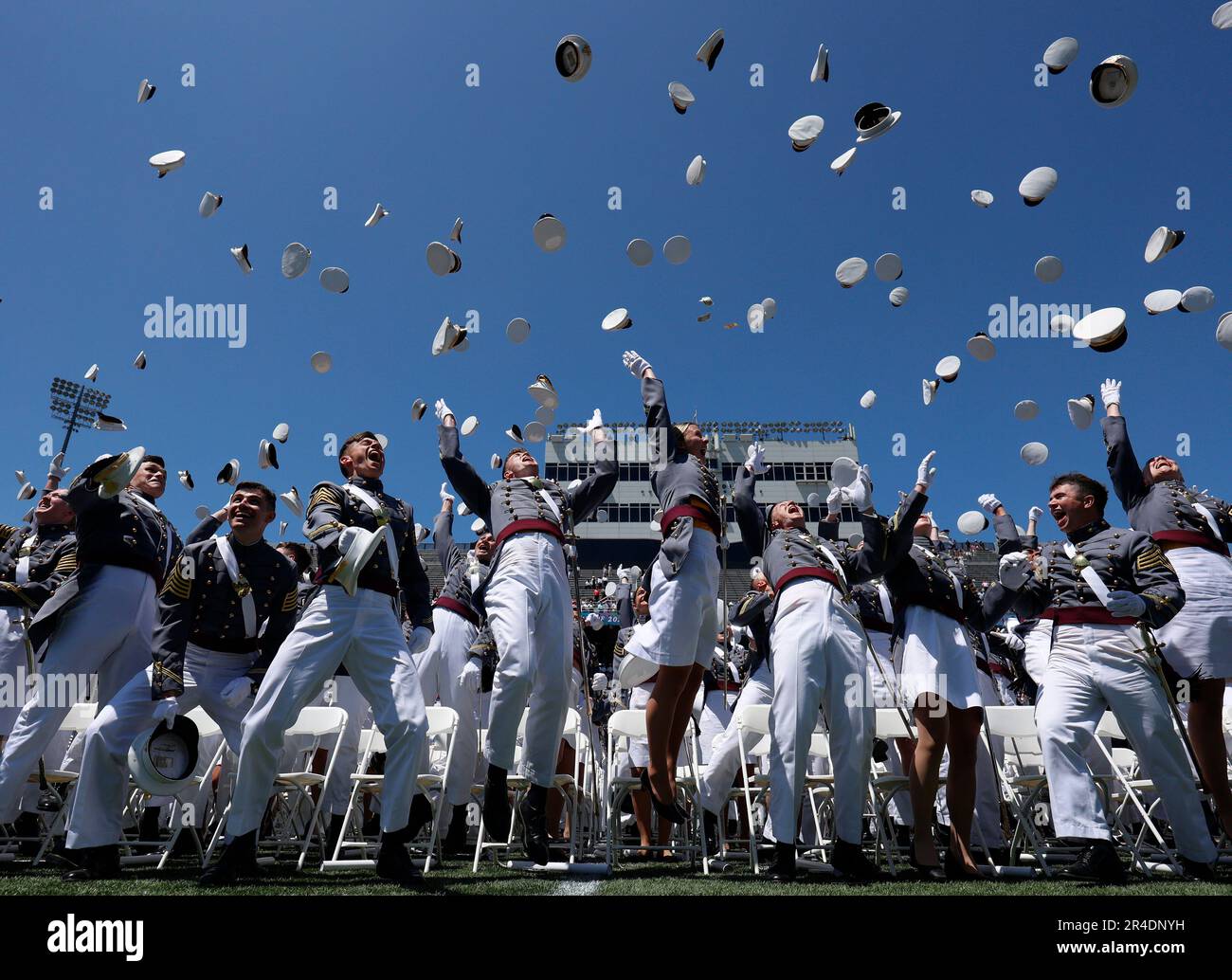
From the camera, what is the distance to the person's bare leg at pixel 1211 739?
5.61 meters

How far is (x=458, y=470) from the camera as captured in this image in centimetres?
560

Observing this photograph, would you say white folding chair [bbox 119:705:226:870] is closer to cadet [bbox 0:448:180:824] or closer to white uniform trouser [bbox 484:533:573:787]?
cadet [bbox 0:448:180:824]

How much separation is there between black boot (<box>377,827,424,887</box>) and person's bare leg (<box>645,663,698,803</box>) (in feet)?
5.52

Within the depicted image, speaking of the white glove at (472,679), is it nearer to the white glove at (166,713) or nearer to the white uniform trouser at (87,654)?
the white uniform trouser at (87,654)

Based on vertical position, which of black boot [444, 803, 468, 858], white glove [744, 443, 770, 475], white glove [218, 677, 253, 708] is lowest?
black boot [444, 803, 468, 858]

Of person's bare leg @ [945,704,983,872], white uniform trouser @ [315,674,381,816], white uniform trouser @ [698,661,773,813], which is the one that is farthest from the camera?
white uniform trouser @ [315,674,381,816]

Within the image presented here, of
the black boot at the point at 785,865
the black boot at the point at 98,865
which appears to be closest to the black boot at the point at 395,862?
the black boot at the point at 98,865

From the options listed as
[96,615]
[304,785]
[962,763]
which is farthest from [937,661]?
[96,615]

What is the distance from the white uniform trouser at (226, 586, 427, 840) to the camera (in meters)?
4.58

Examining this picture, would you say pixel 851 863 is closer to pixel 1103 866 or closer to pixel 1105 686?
pixel 1103 866

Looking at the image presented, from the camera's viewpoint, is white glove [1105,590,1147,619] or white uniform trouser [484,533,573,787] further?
white glove [1105,590,1147,619]

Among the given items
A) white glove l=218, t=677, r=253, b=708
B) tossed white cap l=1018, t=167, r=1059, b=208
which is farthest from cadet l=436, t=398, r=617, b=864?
tossed white cap l=1018, t=167, r=1059, b=208

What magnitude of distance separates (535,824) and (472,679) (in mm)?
2919
